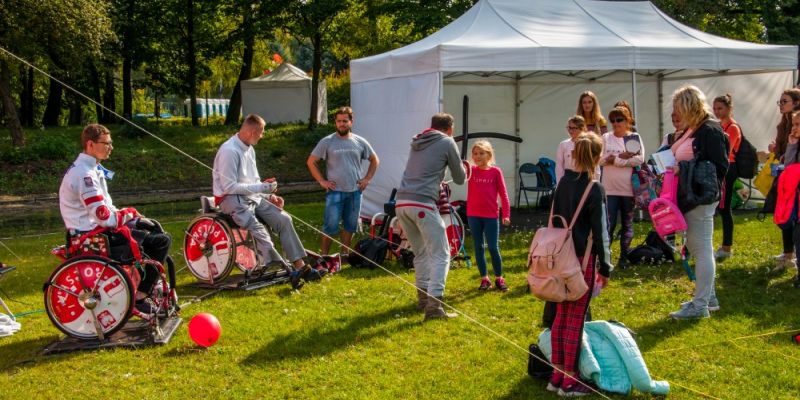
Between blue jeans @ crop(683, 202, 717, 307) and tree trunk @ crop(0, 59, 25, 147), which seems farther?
tree trunk @ crop(0, 59, 25, 147)

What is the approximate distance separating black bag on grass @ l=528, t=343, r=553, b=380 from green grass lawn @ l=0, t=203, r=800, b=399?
6 centimetres

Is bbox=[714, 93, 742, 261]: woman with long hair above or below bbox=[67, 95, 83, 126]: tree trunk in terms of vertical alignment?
below

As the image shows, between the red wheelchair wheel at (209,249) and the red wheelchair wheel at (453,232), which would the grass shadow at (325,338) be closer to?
the red wheelchair wheel at (209,249)

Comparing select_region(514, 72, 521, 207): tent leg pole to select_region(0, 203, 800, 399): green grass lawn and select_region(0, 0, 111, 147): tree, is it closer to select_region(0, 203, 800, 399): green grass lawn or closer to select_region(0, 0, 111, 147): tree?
select_region(0, 203, 800, 399): green grass lawn

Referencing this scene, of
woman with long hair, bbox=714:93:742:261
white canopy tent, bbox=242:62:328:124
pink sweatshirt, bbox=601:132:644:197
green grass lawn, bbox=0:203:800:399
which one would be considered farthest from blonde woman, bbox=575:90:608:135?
white canopy tent, bbox=242:62:328:124

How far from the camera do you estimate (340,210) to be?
9.20 meters

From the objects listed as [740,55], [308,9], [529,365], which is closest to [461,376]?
[529,365]

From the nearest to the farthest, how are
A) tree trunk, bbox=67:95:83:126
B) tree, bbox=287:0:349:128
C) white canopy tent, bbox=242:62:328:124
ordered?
tree, bbox=287:0:349:128
white canopy tent, bbox=242:62:328:124
tree trunk, bbox=67:95:83:126

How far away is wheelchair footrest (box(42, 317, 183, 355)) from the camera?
19.6 ft

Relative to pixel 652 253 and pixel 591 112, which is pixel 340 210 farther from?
pixel 652 253

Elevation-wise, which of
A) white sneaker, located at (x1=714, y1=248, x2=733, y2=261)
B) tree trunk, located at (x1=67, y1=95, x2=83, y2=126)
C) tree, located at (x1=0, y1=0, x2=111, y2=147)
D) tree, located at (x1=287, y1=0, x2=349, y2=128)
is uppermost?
tree, located at (x1=287, y1=0, x2=349, y2=128)

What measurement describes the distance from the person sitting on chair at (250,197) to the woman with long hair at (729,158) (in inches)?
175

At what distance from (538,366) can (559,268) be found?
822 mm

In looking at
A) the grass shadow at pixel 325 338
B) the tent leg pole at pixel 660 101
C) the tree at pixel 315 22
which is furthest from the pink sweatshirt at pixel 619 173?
the tree at pixel 315 22
